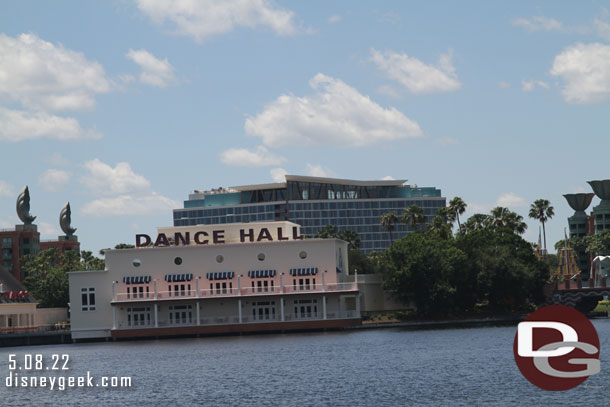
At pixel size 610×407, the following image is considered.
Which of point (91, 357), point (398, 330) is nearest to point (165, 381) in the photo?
point (91, 357)

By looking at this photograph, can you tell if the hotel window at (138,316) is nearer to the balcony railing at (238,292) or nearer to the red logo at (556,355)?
the balcony railing at (238,292)

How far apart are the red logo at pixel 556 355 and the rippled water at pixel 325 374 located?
0.94m

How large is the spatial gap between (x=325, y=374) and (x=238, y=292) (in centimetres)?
5484

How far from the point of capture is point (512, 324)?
122812mm

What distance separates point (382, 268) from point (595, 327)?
32.9 meters

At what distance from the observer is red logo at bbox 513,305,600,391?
6430 centimetres

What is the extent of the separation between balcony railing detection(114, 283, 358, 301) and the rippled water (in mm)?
16014

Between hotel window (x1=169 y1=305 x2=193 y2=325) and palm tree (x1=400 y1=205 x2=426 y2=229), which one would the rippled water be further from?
palm tree (x1=400 y1=205 x2=426 y2=229)

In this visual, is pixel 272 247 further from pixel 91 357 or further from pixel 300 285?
pixel 91 357

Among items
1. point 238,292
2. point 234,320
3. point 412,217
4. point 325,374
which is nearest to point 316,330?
point 234,320

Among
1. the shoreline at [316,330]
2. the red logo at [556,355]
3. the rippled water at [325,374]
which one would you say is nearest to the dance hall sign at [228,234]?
the shoreline at [316,330]

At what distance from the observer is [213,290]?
128m

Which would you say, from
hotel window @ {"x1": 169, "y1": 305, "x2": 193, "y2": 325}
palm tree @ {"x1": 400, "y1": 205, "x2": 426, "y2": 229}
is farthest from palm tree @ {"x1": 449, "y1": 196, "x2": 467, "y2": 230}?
hotel window @ {"x1": 169, "y1": 305, "x2": 193, "y2": 325}

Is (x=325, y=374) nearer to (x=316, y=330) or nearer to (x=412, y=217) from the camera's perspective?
(x=316, y=330)
